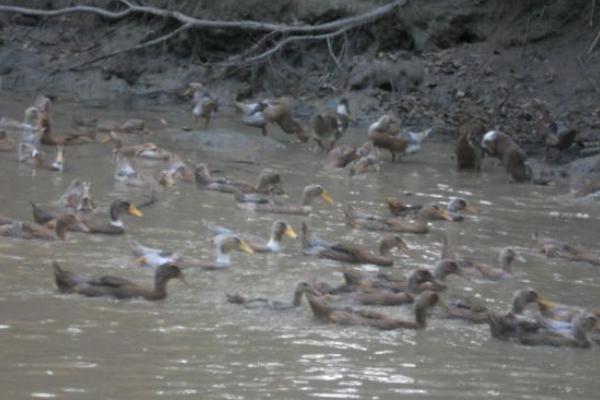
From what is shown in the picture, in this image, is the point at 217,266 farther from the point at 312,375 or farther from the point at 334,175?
the point at 334,175

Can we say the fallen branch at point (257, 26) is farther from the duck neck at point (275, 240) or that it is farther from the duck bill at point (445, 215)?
the duck neck at point (275, 240)

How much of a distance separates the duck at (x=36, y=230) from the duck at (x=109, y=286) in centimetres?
181

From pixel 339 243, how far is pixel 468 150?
6222mm

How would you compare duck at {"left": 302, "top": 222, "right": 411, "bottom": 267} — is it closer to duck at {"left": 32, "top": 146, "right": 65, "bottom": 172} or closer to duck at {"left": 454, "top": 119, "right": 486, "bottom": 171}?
duck at {"left": 32, "top": 146, "right": 65, "bottom": 172}

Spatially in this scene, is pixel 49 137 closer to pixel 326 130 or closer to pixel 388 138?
pixel 326 130

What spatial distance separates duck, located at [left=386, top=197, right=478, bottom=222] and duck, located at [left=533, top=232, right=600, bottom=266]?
6.02 ft

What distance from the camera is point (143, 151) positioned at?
1878 cm

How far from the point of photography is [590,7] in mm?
24188

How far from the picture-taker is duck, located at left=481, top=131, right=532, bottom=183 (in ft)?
61.2

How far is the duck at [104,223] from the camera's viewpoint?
13.5m

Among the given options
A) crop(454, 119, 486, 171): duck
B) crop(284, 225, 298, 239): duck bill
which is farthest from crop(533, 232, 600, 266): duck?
crop(454, 119, 486, 171): duck

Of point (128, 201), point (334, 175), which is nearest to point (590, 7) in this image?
point (334, 175)

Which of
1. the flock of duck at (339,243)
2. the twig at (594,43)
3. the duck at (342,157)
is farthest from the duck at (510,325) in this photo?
the twig at (594,43)

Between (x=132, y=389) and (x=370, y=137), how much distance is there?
11646 millimetres
